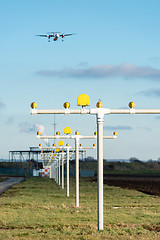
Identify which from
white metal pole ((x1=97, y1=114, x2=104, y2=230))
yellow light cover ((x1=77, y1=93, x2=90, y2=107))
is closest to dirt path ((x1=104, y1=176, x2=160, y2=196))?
white metal pole ((x1=97, y1=114, x2=104, y2=230))

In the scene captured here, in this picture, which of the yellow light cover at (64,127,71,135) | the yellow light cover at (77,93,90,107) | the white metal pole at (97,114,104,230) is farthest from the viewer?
the yellow light cover at (64,127,71,135)

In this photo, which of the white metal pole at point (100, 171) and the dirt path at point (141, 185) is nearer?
the white metal pole at point (100, 171)

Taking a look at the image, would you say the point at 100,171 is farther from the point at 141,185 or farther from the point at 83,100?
the point at 141,185

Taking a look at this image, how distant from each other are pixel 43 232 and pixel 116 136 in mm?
8832

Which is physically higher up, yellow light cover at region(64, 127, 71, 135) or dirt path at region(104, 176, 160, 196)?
yellow light cover at region(64, 127, 71, 135)

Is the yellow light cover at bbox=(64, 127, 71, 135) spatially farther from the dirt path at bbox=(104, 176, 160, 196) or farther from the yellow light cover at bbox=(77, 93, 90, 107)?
the dirt path at bbox=(104, 176, 160, 196)

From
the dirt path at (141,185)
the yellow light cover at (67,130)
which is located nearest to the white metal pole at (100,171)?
the yellow light cover at (67,130)

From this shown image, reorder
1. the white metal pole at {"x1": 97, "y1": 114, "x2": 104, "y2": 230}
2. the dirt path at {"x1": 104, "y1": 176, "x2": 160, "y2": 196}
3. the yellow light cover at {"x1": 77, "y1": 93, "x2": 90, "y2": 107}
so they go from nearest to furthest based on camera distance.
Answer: the white metal pole at {"x1": 97, "y1": 114, "x2": 104, "y2": 230} < the yellow light cover at {"x1": 77, "y1": 93, "x2": 90, "y2": 107} < the dirt path at {"x1": 104, "y1": 176, "x2": 160, "y2": 196}

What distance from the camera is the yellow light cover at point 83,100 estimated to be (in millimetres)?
16891

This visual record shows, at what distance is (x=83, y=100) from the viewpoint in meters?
16.9

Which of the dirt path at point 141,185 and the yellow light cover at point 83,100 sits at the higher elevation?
the yellow light cover at point 83,100

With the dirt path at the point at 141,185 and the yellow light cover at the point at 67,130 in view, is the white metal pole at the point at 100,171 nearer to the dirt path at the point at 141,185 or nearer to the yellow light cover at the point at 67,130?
the yellow light cover at the point at 67,130

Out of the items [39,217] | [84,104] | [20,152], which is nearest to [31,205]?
[39,217]

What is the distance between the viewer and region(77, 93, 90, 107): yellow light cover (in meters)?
16.9
